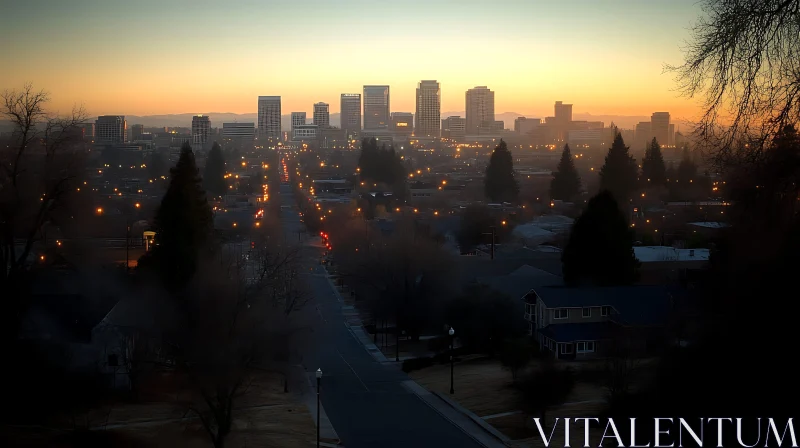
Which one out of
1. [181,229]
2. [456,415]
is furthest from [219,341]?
[181,229]

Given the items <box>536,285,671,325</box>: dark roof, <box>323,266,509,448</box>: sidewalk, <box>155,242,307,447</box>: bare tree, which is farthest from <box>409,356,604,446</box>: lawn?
<box>155,242,307,447</box>: bare tree

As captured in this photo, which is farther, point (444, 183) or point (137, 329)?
point (444, 183)

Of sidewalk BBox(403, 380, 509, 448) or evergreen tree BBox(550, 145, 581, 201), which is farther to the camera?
evergreen tree BBox(550, 145, 581, 201)

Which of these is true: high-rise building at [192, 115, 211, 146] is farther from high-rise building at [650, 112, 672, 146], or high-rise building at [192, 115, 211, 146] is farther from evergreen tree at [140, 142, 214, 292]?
evergreen tree at [140, 142, 214, 292]

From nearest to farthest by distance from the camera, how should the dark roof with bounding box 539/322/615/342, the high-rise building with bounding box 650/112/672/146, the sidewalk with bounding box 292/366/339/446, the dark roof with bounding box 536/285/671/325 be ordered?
the sidewalk with bounding box 292/366/339/446, the dark roof with bounding box 539/322/615/342, the dark roof with bounding box 536/285/671/325, the high-rise building with bounding box 650/112/672/146

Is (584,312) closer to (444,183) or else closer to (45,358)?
(45,358)

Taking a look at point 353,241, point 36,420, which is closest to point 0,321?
point 36,420

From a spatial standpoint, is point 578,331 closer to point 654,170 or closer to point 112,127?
point 654,170
